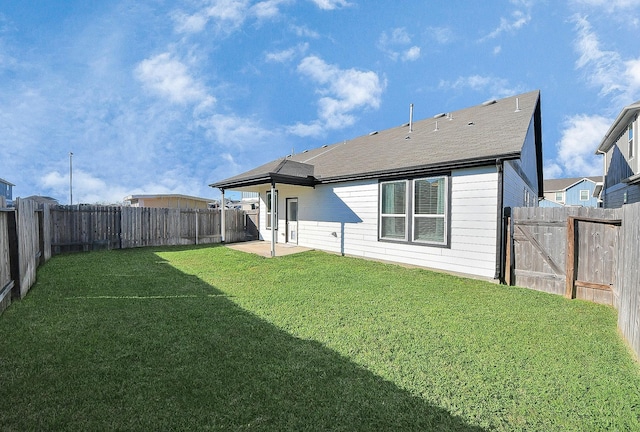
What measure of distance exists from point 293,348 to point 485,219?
5.43 meters

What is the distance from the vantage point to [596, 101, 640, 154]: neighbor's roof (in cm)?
1085

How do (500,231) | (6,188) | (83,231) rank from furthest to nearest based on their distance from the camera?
(6,188), (83,231), (500,231)

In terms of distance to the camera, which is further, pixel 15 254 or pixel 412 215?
pixel 412 215

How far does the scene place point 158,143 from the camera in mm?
24875

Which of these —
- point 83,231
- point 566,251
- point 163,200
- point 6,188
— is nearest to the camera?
point 566,251

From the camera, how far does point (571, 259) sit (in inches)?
217

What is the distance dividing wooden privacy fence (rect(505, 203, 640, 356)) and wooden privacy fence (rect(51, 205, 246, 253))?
11704mm

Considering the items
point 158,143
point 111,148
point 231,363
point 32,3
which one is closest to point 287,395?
point 231,363

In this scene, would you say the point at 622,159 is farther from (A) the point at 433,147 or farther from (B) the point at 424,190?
(B) the point at 424,190

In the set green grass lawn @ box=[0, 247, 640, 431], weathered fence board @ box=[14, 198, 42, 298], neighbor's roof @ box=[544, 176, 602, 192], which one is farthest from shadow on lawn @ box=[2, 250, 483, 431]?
neighbor's roof @ box=[544, 176, 602, 192]

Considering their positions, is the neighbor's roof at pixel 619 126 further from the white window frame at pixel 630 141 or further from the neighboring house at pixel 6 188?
the neighboring house at pixel 6 188

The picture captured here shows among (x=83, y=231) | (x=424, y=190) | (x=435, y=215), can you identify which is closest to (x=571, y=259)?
(x=435, y=215)

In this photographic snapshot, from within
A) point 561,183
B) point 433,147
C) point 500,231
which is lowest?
point 500,231

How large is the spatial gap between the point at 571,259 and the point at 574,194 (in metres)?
35.1
